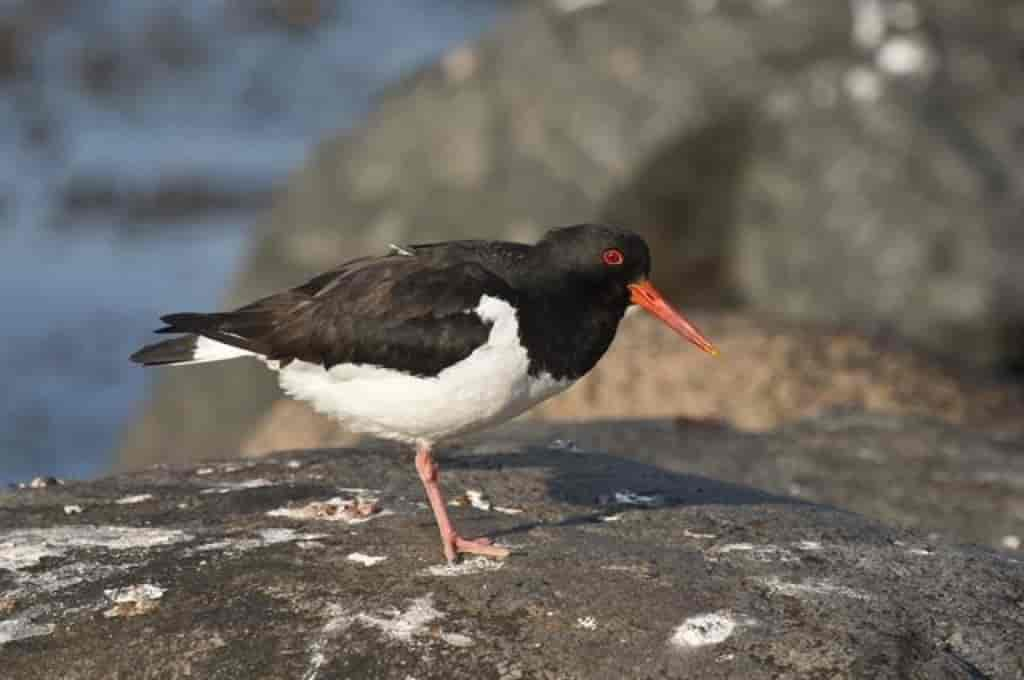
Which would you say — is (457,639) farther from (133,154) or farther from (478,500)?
(133,154)

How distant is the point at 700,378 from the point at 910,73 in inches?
108

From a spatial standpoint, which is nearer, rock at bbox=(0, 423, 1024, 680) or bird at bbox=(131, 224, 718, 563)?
rock at bbox=(0, 423, 1024, 680)

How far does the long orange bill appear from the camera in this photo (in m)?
5.46

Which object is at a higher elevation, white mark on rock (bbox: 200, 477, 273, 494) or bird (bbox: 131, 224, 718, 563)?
bird (bbox: 131, 224, 718, 563)

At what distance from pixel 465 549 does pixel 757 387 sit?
14.2ft

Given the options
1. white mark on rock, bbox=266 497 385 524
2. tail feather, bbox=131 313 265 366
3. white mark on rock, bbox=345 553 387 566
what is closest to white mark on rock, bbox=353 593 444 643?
white mark on rock, bbox=345 553 387 566

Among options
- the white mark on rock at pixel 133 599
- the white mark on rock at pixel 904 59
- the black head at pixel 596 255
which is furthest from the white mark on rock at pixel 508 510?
the white mark on rock at pixel 904 59

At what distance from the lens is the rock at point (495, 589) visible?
14.5ft

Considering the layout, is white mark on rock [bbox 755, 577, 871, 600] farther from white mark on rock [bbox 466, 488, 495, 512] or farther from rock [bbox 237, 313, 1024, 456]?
rock [bbox 237, 313, 1024, 456]

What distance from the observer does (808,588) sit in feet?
15.8

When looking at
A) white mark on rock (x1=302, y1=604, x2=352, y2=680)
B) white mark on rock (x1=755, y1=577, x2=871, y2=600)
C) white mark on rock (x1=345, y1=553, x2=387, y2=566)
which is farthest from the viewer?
white mark on rock (x1=345, y1=553, x2=387, y2=566)

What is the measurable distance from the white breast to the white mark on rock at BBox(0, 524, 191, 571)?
64cm

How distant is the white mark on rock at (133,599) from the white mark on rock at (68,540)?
0.34 meters

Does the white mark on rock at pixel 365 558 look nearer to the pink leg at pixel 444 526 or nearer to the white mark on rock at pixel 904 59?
the pink leg at pixel 444 526
